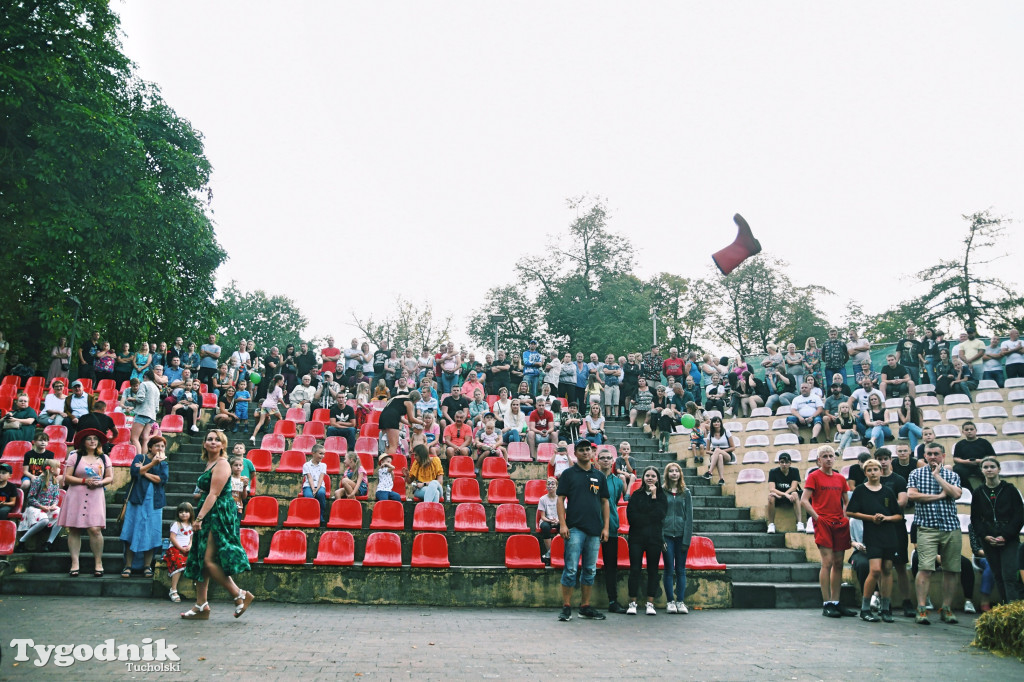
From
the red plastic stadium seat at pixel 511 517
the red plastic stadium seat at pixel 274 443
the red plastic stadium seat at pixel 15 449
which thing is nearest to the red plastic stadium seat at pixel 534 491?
the red plastic stadium seat at pixel 511 517

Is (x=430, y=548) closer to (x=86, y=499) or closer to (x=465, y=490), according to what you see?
(x=465, y=490)

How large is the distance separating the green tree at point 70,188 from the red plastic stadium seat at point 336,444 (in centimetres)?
982

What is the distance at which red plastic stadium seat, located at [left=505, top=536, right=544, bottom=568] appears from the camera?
9.08 m

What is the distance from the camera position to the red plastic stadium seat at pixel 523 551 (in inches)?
358

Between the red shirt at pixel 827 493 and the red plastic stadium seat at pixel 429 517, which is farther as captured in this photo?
the red plastic stadium seat at pixel 429 517

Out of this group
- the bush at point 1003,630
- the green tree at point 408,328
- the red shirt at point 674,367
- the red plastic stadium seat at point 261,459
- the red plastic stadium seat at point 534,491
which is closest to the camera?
A: the bush at point 1003,630

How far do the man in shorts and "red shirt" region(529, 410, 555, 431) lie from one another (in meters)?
6.39

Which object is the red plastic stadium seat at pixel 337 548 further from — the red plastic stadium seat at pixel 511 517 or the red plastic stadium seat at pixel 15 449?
the red plastic stadium seat at pixel 15 449

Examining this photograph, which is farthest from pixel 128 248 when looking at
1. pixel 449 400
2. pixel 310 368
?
pixel 449 400

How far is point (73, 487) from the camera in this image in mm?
9227

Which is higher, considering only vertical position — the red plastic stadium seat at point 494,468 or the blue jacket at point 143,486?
the red plastic stadium seat at point 494,468

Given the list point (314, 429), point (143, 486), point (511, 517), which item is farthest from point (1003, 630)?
point (314, 429)

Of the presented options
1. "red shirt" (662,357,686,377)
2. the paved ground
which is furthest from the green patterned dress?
"red shirt" (662,357,686,377)

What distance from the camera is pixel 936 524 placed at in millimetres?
8484
